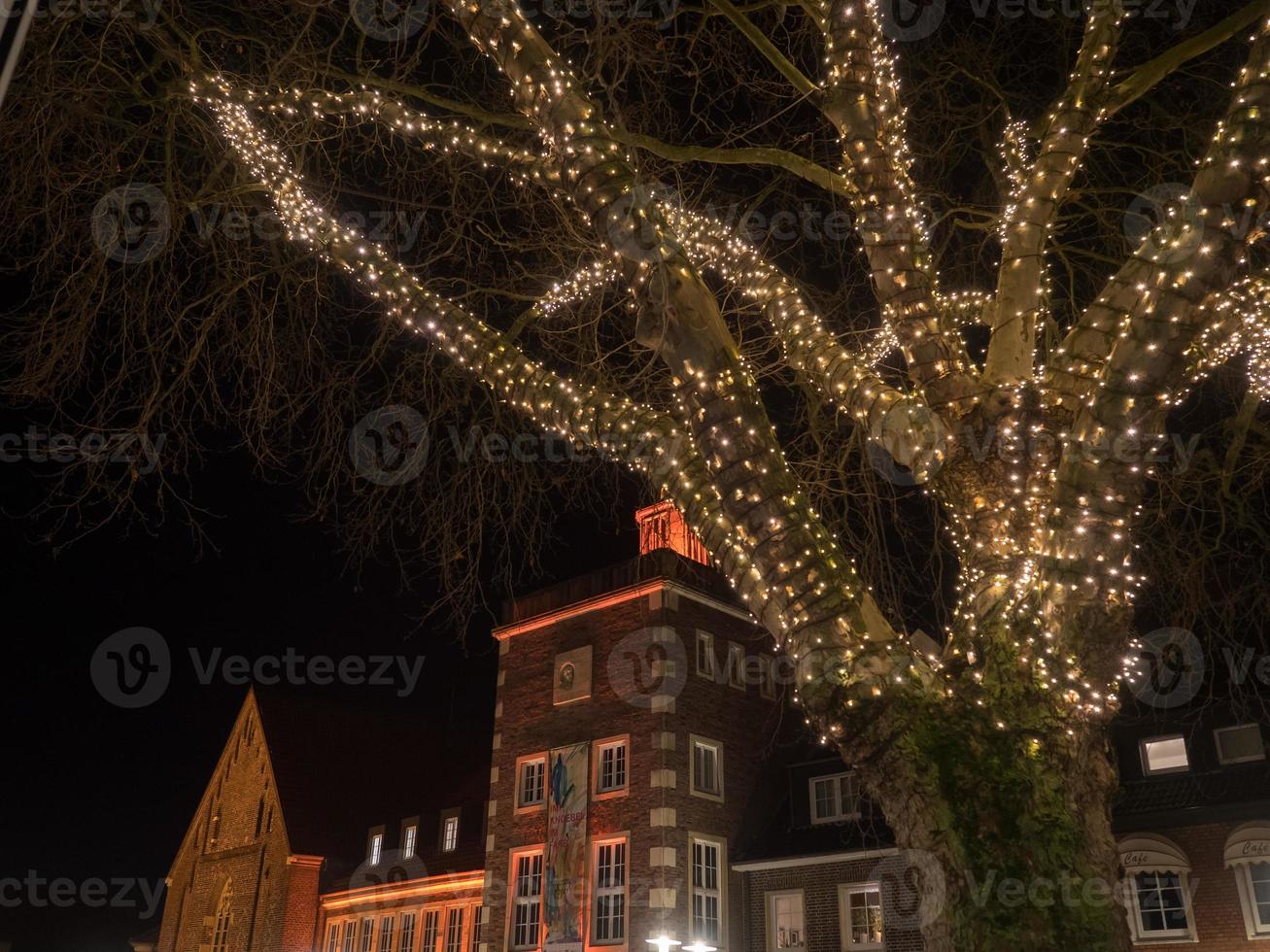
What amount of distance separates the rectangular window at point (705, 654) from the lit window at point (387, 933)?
42.9ft

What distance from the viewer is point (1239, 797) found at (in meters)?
18.1

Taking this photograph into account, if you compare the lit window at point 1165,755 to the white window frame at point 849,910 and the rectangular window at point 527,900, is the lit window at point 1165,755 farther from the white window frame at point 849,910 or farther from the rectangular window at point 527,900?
the rectangular window at point 527,900

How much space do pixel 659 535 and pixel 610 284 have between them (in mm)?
18783

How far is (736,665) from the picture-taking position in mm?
25406

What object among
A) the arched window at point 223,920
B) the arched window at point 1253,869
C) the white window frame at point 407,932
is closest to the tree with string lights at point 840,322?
the arched window at point 1253,869

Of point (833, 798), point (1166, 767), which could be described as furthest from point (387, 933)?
point (1166, 767)

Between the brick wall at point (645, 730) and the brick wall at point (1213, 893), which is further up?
the brick wall at point (645, 730)

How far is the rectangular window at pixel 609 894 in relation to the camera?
71.1 ft

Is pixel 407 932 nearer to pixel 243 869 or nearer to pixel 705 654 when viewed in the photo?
pixel 243 869

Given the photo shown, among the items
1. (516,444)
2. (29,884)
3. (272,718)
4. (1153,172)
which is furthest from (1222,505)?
(29,884)

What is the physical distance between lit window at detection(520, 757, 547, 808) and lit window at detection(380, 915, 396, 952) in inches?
325

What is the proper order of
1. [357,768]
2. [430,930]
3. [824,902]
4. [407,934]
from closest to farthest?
[824,902], [430,930], [407,934], [357,768]

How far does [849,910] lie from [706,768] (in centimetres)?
440

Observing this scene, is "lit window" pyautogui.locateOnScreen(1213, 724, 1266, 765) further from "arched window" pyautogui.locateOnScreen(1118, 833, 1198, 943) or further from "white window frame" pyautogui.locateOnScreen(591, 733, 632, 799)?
"white window frame" pyautogui.locateOnScreen(591, 733, 632, 799)
